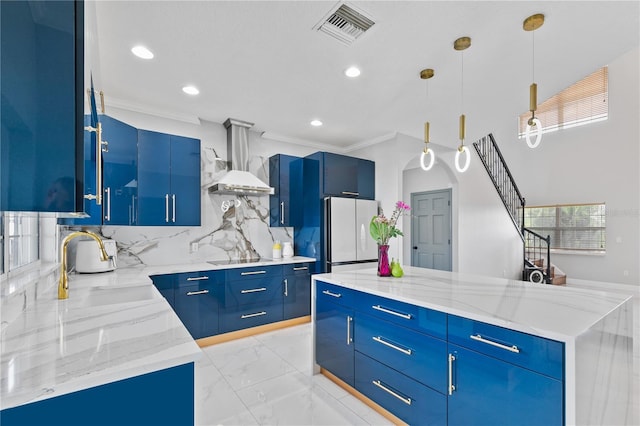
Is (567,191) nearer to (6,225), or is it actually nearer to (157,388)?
(157,388)

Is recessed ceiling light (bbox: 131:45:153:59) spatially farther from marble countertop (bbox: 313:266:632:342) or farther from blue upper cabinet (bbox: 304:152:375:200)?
marble countertop (bbox: 313:266:632:342)

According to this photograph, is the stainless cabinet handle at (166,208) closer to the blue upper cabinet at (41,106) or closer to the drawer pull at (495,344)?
the blue upper cabinet at (41,106)

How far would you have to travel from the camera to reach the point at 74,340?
3.68 ft

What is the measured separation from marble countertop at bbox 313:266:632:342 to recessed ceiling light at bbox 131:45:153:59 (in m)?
2.28

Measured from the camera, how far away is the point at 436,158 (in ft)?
16.4

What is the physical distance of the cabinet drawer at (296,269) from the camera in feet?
12.6

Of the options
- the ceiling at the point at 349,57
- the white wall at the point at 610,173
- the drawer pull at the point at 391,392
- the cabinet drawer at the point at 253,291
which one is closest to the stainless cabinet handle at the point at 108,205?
the ceiling at the point at 349,57

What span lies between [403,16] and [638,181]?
7333 millimetres

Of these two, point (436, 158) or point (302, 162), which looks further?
point (436, 158)

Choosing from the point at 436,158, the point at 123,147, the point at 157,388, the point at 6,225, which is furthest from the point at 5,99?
the point at 436,158

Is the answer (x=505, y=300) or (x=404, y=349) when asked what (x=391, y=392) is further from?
(x=505, y=300)

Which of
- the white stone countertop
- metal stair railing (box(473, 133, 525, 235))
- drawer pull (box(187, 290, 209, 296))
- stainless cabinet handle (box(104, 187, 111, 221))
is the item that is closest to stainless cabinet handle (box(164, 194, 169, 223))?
stainless cabinet handle (box(104, 187, 111, 221))

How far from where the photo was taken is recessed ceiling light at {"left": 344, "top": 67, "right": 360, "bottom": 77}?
2.59 metres

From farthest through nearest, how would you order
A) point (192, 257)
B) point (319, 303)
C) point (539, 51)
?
point (192, 257) → point (319, 303) → point (539, 51)
